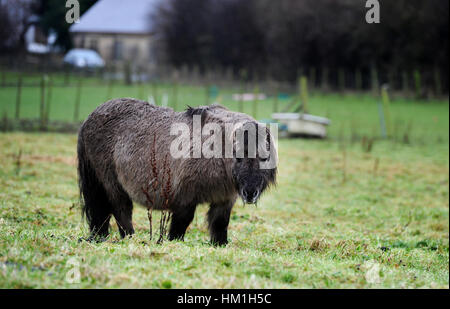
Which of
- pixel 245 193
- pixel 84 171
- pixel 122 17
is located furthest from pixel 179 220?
pixel 122 17

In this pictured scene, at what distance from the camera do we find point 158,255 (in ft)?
15.7

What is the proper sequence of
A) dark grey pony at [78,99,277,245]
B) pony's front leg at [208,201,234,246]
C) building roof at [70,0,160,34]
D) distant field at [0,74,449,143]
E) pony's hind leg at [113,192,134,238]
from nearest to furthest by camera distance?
dark grey pony at [78,99,277,245] < pony's front leg at [208,201,234,246] < pony's hind leg at [113,192,134,238] < distant field at [0,74,449,143] < building roof at [70,0,160,34]

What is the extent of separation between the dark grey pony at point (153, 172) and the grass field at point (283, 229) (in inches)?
15.6

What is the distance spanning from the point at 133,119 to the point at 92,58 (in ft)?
158

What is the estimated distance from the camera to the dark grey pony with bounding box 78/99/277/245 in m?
5.65

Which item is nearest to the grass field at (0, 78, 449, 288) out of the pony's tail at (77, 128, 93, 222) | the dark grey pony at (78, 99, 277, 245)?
the dark grey pony at (78, 99, 277, 245)

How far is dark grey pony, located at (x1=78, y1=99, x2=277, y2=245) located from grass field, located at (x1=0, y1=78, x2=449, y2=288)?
40cm

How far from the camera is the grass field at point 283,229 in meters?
4.34

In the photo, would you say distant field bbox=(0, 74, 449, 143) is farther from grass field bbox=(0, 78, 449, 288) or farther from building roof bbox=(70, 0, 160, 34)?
building roof bbox=(70, 0, 160, 34)

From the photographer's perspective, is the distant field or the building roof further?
the building roof

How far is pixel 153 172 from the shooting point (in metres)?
5.71

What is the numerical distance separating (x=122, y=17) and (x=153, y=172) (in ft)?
179

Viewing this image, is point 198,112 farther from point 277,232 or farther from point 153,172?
point 277,232

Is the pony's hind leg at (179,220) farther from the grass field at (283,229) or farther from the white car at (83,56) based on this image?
the white car at (83,56)
